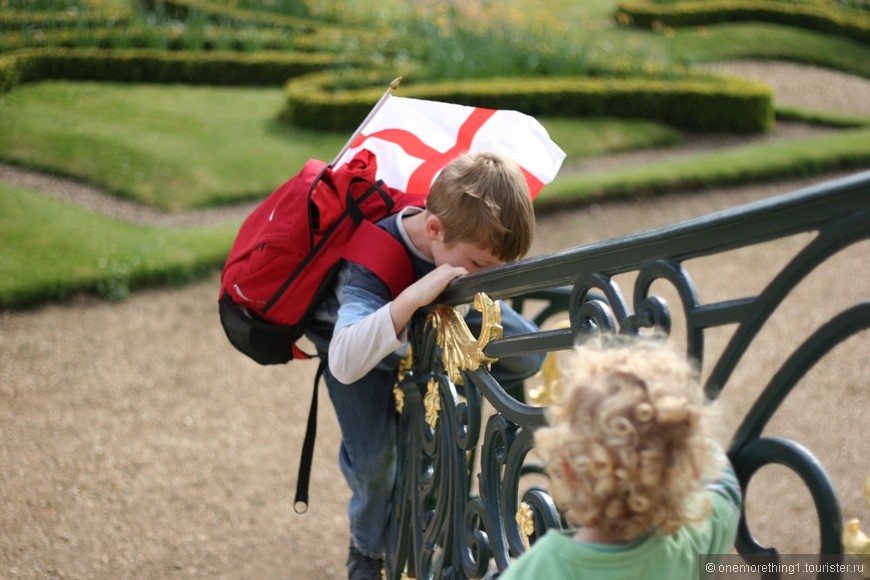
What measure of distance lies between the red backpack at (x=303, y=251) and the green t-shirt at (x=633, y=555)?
1.27 metres

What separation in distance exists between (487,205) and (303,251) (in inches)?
21.4

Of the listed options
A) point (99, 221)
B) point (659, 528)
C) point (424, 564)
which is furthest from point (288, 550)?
point (99, 221)

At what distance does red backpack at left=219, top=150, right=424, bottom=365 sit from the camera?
266cm

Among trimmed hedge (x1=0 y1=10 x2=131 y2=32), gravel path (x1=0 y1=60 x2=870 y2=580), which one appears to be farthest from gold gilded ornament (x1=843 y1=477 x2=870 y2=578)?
trimmed hedge (x1=0 y1=10 x2=131 y2=32)

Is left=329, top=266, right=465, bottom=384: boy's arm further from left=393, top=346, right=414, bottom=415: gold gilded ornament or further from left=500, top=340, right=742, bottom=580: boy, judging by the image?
left=500, top=340, right=742, bottom=580: boy

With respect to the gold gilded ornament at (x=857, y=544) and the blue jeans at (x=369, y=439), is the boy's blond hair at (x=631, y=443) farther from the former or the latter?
the blue jeans at (x=369, y=439)

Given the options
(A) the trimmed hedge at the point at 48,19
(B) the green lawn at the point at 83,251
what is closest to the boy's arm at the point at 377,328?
(B) the green lawn at the point at 83,251

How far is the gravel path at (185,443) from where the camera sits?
3965 millimetres

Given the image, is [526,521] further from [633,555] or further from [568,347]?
[633,555]

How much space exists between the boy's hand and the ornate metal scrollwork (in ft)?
0.27

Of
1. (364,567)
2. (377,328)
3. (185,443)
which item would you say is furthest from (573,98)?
(377,328)

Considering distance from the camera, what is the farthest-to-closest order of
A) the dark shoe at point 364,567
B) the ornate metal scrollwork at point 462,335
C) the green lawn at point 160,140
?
1. the green lawn at point 160,140
2. the dark shoe at point 364,567
3. the ornate metal scrollwork at point 462,335

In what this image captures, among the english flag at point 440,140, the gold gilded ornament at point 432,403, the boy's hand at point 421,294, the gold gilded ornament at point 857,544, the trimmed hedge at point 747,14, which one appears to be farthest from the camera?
the trimmed hedge at point 747,14

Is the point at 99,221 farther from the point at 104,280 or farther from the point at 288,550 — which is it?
the point at 288,550
